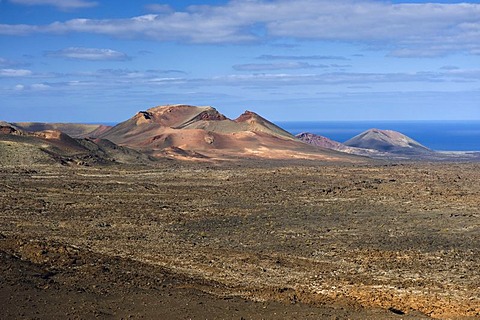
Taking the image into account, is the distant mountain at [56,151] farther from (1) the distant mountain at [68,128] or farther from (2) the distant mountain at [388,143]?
(2) the distant mountain at [388,143]

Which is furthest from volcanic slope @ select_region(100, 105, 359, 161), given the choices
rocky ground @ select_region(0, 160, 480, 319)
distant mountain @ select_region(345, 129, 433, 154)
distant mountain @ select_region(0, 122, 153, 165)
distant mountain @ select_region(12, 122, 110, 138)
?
rocky ground @ select_region(0, 160, 480, 319)

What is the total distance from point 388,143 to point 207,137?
5171cm

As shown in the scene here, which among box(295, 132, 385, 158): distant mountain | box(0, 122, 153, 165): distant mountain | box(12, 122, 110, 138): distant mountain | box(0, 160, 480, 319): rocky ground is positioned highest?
box(12, 122, 110, 138): distant mountain

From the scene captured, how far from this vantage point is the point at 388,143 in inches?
5384

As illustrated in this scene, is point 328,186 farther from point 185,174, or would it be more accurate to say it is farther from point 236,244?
point 236,244

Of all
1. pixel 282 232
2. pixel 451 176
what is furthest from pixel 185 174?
pixel 282 232

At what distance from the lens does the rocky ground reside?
55.6ft

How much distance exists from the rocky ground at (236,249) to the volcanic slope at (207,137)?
37.2 metres

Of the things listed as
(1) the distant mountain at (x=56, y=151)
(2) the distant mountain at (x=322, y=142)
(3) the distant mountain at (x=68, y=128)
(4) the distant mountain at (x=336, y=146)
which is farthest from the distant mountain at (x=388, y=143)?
(1) the distant mountain at (x=56, y=151)

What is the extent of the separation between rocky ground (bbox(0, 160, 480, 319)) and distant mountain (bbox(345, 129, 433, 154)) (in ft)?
250

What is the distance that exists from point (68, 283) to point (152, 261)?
5.56m

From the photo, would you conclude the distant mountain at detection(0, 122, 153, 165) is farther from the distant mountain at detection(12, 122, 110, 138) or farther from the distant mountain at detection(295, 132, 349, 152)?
the distant mountain at detection(12, 122, 110, 138)

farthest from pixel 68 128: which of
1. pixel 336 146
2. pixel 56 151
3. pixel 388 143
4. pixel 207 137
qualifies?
pixel 56 151

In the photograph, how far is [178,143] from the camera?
94312 millimetres
